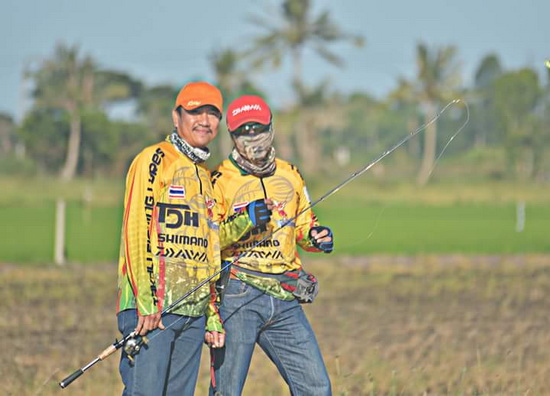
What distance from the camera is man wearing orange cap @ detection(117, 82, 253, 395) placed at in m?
4.45

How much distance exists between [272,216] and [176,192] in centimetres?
79

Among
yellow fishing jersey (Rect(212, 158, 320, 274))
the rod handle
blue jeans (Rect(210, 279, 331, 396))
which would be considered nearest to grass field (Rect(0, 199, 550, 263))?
yellow fishing jersey (Rect(212, 158, 320, 274))

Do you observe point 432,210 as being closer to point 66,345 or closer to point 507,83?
point 507,83

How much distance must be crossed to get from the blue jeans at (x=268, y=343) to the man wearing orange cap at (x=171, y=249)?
325 millimetres

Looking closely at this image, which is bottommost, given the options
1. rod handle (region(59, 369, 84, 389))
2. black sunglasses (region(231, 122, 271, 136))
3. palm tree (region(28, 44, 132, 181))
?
rod handle (region(59, 369, 84, 389))

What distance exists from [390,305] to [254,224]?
9.37 m

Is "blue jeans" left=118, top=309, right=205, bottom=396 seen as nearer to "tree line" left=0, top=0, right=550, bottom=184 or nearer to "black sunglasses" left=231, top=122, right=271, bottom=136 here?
"black sunglasses" left=231, top=122, right=271, bottom=136

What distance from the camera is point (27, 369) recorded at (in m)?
8.20

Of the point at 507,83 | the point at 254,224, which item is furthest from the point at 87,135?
the point at 254,224

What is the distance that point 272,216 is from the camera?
17.1 feet

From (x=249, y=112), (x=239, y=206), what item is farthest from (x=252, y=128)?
(x=239, y=206)

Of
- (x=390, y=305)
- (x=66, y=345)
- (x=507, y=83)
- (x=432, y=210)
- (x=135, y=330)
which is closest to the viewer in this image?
(x=135, y=330)

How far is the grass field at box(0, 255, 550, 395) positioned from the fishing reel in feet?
5.12

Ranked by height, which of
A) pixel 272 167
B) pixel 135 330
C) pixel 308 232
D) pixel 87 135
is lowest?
pixel 135 330
